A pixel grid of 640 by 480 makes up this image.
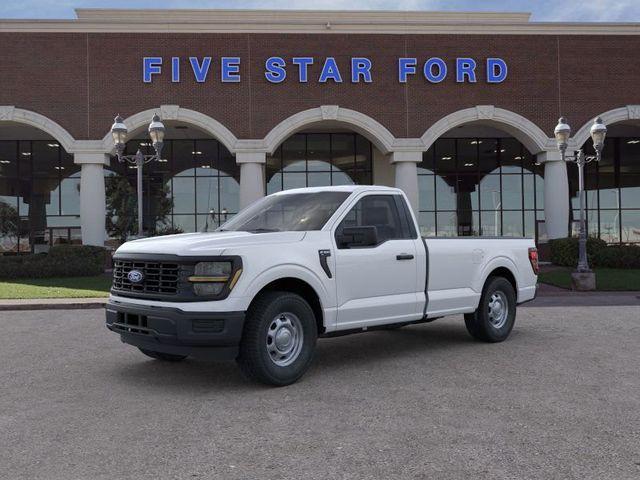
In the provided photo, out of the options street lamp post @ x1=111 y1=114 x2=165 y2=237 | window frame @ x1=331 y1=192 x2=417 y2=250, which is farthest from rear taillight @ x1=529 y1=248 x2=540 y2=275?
street lamp post @ x1=111 y1=114 x2=165 y2=237

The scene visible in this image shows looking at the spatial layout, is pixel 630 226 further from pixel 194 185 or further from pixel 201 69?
pixel 201 69

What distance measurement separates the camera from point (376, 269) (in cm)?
682

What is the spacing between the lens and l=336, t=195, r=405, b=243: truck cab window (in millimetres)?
7035

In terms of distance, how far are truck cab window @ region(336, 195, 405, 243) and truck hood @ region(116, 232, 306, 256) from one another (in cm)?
93

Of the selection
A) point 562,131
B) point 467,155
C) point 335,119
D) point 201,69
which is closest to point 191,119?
point 201,69

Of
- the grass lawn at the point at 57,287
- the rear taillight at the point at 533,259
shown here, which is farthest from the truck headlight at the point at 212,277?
the grass lawn at the point at 57,287

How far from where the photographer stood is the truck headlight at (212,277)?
18.5 ft

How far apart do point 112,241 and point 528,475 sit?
28869 mm

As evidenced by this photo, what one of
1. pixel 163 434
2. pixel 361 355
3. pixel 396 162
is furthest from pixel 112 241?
pixel 163 434

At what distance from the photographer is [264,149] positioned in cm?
2416

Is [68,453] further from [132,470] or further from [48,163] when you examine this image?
[48,163]

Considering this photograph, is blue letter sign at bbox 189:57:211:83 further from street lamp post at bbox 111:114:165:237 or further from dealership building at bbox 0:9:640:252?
street lamp post at bbox 111:114:165:237

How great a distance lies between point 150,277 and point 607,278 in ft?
55.4

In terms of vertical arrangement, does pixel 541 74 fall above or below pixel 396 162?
above
